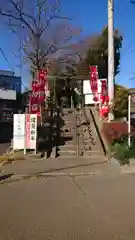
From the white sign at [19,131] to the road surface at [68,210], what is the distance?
663cm

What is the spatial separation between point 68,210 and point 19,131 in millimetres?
10498

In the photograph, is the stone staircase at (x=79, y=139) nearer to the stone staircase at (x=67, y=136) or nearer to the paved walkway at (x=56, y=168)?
the stone staircase at (x=67, y=136)

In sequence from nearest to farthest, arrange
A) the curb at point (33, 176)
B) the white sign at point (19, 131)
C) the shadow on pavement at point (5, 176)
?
the curb at point (33, 176)
the shadow on pavement at point (5, 176)
the white sign at point (19, 131)

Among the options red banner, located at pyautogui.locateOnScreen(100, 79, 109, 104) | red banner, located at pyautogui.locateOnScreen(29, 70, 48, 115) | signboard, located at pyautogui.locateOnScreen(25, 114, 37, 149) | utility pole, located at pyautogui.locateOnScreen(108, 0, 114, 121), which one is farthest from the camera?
red banner, located at pyautogui.locateOnScreen(29, 70, 48, 115)

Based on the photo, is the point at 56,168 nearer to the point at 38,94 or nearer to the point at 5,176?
the point at 5,176

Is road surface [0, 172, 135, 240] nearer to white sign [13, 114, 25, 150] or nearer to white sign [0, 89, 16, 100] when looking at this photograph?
white sign [13, 114, 25, 150]

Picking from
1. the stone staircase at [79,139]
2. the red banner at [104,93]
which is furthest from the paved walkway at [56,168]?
the red banner at [104,93]

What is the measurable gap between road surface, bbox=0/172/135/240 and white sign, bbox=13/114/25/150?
21.8 ft

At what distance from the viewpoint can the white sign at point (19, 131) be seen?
17.5 metres

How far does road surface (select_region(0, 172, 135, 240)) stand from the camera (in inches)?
231

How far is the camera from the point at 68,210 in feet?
24.3

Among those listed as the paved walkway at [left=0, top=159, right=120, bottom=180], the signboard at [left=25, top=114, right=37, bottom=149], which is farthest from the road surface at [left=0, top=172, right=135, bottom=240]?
the signboard at [left=25, top=114, right=37, bottom=149]

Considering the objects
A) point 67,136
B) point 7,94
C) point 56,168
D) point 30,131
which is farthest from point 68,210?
point 7,94

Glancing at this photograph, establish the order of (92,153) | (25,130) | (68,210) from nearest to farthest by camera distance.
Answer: (68,210), (92,153), (25,130)
